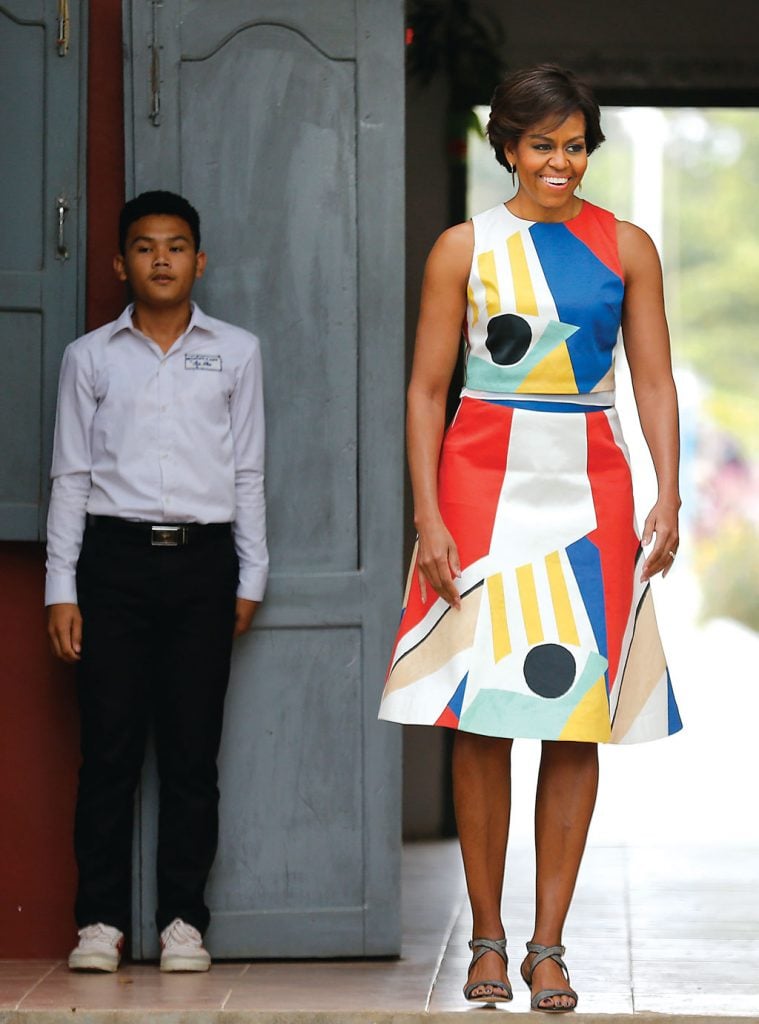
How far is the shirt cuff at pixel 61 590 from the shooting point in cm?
384

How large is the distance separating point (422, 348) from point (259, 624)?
0.86 m

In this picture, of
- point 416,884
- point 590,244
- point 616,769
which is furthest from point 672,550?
point 616,769

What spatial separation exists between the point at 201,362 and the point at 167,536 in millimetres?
380

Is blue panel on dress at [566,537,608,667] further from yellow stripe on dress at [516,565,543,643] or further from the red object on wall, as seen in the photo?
the red object on wall

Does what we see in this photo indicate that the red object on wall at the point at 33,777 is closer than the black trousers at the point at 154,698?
No

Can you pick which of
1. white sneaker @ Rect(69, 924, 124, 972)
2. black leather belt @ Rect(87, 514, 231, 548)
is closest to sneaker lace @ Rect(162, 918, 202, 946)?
white sneaker @ Rect(69, 924, 124, 972)

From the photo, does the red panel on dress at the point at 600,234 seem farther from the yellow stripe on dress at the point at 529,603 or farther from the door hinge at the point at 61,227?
the door hinge at the point at 61,227

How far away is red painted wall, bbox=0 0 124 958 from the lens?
13.3 feet

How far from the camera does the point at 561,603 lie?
336cm

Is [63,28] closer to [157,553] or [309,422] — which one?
[309,422]

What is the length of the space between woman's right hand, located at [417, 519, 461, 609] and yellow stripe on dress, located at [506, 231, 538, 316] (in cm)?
43

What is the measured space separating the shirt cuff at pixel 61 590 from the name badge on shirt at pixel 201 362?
51cm

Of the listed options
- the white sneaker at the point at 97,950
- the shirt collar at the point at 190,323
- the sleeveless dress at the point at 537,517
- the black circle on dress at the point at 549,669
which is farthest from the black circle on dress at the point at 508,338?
the white sneaker at the point at 97,950

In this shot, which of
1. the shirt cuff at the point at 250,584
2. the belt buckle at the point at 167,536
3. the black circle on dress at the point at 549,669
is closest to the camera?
the black circle on dress at the point at 549,669
